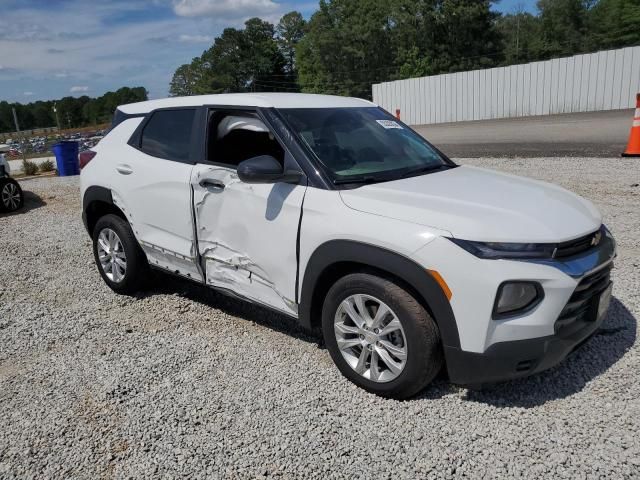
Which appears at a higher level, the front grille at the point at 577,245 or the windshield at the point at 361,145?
the windshield at the point at 361,145

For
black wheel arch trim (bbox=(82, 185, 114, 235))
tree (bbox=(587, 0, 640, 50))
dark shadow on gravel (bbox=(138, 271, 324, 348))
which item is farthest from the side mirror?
tree (bbox=(587, 0, 640, 50))

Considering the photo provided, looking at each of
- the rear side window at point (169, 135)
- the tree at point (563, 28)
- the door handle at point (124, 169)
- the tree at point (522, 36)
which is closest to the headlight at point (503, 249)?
the rear side window at point (169, 135)

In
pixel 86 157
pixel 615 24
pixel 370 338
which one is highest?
pixel 615 24

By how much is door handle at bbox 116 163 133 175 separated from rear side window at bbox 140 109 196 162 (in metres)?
0.20

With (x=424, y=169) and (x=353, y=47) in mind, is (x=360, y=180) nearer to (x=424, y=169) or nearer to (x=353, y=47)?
(x=424, y=169)

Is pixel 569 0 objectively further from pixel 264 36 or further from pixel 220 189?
pixel 220 189

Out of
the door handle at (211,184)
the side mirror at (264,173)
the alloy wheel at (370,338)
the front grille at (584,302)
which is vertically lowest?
the alloy wheel at (370,338)

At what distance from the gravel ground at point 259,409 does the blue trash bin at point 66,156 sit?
37.9 feet

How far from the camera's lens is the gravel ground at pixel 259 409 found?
2729mm

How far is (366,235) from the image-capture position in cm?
303

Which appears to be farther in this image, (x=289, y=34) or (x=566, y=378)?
(x=289, y=34)

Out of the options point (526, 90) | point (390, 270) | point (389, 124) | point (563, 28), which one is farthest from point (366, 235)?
point (563, 28)

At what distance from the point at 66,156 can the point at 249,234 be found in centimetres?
1354

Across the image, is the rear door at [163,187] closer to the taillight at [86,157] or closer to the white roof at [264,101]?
the white roof at [264,101]
